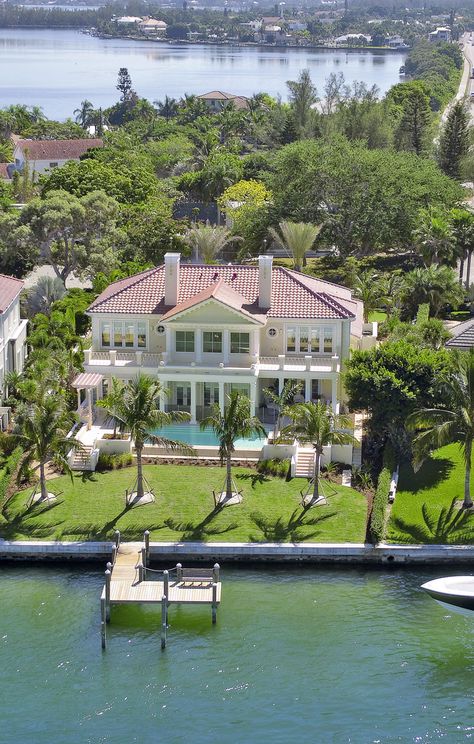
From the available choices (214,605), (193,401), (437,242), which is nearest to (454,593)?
(214,605)

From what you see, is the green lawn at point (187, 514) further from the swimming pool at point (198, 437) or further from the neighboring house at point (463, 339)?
the neighboring house at point (463, 339)

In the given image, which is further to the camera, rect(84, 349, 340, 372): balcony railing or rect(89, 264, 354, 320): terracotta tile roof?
rect(89, 264, 354, 320): terracotta tile roof

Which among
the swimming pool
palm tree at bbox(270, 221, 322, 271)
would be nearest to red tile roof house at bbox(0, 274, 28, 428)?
the swimming pool

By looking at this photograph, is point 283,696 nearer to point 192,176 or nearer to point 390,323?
point 390,323

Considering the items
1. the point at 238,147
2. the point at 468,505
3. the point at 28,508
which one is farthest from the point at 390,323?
the point at 238,147

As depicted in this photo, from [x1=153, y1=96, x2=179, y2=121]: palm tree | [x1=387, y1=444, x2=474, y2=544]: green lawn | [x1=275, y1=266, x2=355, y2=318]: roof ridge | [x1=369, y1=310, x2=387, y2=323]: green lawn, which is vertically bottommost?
[x1=153, y1=96, x2=179, y2=121]: palm tree

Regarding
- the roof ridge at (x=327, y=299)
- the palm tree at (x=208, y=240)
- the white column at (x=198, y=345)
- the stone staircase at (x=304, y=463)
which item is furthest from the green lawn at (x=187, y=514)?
the palm tree at (x=208, y=240)

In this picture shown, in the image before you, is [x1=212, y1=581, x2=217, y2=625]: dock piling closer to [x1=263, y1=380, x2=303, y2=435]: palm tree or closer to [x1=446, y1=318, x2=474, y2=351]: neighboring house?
[x1=263, y1=380, x2=303, y2=435]: palm tree
